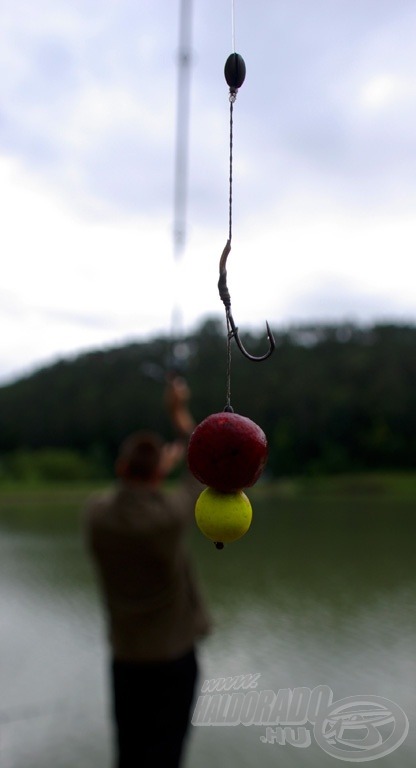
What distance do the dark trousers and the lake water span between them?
1754 mm

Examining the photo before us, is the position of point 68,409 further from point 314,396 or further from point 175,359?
point 175,359

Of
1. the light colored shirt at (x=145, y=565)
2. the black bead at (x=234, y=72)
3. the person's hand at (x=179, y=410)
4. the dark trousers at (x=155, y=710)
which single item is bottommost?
the dark trousers at (x=155, y=710)

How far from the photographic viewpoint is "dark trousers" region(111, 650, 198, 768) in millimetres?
1852

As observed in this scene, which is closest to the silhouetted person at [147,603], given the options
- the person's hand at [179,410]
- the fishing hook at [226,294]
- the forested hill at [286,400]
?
the person's hand at [179,410]

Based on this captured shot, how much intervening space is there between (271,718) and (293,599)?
3547mm

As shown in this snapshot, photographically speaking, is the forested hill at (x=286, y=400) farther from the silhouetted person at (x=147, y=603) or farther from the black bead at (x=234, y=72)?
the black bead at (x=234, y=72)

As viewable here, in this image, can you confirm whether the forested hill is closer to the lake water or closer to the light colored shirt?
the lake water

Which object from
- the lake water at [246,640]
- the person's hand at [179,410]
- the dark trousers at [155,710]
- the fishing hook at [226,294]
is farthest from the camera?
the lake water at [246,640]

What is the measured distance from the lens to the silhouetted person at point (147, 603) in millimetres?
1858

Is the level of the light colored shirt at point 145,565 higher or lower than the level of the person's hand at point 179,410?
lower

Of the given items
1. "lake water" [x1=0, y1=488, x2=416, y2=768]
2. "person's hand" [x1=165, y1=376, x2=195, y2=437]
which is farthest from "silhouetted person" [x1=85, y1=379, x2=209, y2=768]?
"lake water" [x1=0, y1=488, x2=416, y2=768]

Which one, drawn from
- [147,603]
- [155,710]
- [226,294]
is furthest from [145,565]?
[226,294]

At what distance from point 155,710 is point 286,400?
44.7 ft

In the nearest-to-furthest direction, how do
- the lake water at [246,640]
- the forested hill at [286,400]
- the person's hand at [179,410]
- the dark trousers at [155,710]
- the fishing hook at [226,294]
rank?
the fishing hook at [226,294]
the person's hand at [179,410]
the dark trousers at [155,710]
the lake water at [246,640]
the forested hill at [286,400]
